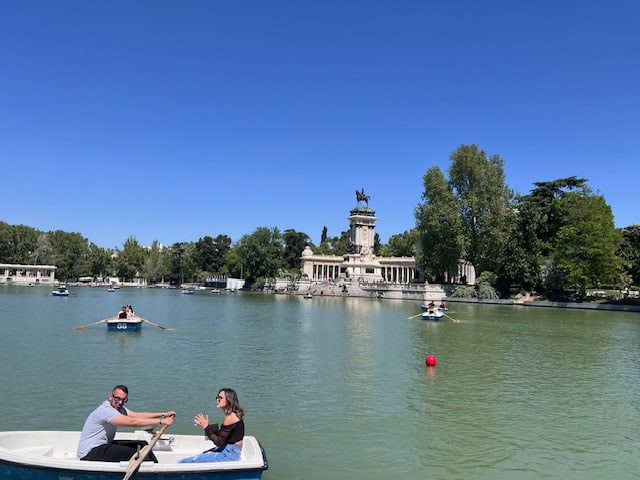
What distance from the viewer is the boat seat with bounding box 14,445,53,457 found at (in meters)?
7.91

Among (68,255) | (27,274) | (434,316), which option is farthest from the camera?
(68,255)

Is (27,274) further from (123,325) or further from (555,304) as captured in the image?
(123,325)

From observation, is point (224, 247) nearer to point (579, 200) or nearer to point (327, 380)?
point (579, 200)

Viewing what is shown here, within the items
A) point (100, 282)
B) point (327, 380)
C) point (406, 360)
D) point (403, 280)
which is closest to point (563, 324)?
point (406, 360)

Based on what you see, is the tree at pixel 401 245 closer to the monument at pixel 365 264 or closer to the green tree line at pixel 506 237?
the monument at pixel 365 264

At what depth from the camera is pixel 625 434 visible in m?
11.6

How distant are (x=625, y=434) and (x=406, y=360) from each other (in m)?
9.16

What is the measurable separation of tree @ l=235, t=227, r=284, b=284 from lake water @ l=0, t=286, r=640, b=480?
71258mm

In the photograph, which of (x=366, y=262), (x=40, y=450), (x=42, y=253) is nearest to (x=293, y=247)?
(x=366, y=262)

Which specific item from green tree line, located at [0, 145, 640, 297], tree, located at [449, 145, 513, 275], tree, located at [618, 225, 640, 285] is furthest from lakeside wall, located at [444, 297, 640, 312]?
tree, located at [618, 225, 640, 285]

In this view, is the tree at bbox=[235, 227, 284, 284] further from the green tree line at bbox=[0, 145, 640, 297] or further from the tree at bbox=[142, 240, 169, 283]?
the tree at bbox=[142, 240, 169, 283]

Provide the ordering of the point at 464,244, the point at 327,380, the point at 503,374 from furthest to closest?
the point at 464,244, the point at 503,374, the point at 327,380

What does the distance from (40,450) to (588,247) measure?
55738mm

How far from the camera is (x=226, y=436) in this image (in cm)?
791
